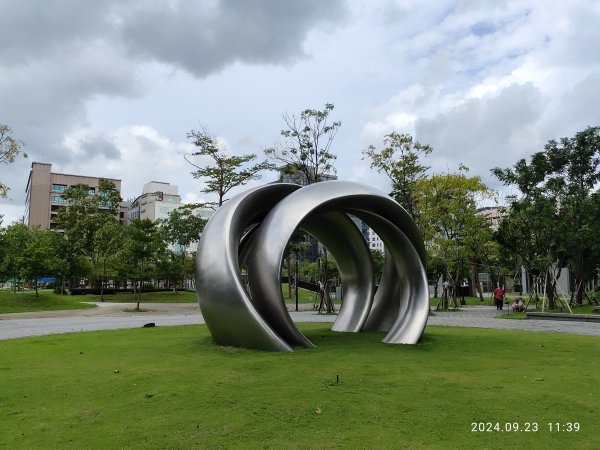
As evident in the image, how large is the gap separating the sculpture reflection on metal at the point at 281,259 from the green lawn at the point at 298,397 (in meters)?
0.84

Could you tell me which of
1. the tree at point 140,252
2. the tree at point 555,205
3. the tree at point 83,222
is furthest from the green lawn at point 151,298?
the tree at point 555,205

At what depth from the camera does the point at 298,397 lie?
24.2ft

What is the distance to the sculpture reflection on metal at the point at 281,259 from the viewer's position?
11305 millimetres

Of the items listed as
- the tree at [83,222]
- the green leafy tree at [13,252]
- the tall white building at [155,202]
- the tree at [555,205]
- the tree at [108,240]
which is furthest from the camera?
the tall white building at [155,202]

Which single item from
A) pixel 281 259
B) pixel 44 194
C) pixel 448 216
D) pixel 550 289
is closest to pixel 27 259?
pixel 448 216

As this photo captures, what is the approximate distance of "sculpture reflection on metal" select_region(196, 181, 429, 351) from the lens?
11305mm

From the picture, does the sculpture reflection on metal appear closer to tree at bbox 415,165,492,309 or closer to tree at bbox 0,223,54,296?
tree at bbox 415,165,492,309

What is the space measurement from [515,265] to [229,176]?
83.4ft

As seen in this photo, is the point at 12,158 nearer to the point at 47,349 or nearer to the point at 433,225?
the point at 47,349

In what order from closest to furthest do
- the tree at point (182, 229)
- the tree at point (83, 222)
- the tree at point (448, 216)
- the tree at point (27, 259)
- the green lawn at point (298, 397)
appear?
the green lawn at point (298, 397)
the tree at point (448, 216)
the tree at point (27, 259)
the tree at point (83, 222)
the tree at point (182, 229)

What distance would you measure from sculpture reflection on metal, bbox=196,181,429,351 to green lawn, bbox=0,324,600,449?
843 millimetres

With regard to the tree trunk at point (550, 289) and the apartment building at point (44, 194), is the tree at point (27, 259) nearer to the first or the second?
the tree trunk at point (550, 289)

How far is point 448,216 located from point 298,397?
2832cm

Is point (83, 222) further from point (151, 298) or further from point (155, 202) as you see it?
point (155, 202)
